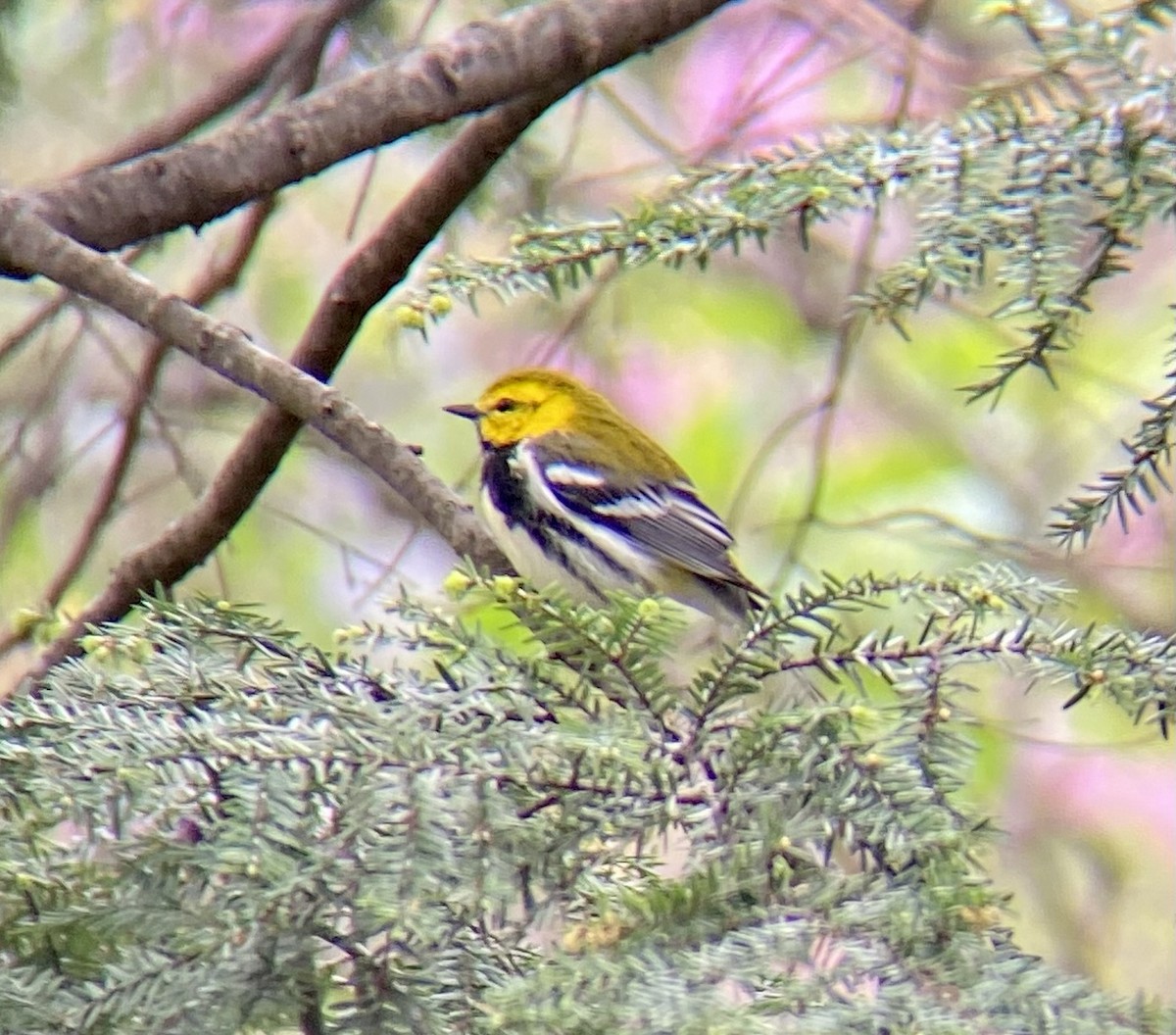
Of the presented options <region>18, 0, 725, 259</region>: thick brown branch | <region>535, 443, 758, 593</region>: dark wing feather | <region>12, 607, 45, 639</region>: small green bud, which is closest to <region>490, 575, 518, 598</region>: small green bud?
<region>12, 607, 45, 639</region>: small green bud

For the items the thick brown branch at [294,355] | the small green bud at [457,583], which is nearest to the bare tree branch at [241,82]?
the thick brown branch at [294,355]

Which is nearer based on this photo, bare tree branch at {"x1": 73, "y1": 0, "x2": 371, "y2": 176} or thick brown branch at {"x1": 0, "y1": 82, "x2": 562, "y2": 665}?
thick brown branch at {"x1": 0, "y1": 82, "x2": 562, "y2": 665}

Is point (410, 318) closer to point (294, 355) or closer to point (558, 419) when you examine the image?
point (294, 355)

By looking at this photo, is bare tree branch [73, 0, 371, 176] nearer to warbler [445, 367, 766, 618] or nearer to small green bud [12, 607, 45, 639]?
warbler [445, 367, 766, 618]

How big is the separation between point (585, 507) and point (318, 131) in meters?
0.81

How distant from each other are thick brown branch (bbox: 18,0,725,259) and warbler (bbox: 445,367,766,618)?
0.65m

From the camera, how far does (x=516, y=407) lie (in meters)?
2.36

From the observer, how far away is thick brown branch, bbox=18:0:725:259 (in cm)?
165

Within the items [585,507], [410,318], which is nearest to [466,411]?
[585,507]

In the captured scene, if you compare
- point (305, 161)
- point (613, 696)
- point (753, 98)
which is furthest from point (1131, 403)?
point (613, 696)

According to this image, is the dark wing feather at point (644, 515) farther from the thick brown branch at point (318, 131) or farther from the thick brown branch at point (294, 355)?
the thick brown branch at point (318, 131)

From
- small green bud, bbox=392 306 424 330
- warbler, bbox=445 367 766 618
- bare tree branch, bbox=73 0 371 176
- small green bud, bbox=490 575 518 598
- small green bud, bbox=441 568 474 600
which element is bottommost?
small green bud, bbox=490 575 518 598

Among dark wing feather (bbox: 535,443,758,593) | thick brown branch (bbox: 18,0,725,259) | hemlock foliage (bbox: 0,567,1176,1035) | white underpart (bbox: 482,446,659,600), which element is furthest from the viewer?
dark wing feather (bbox: 535,443,758,593)

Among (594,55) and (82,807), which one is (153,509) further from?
(82,807)
